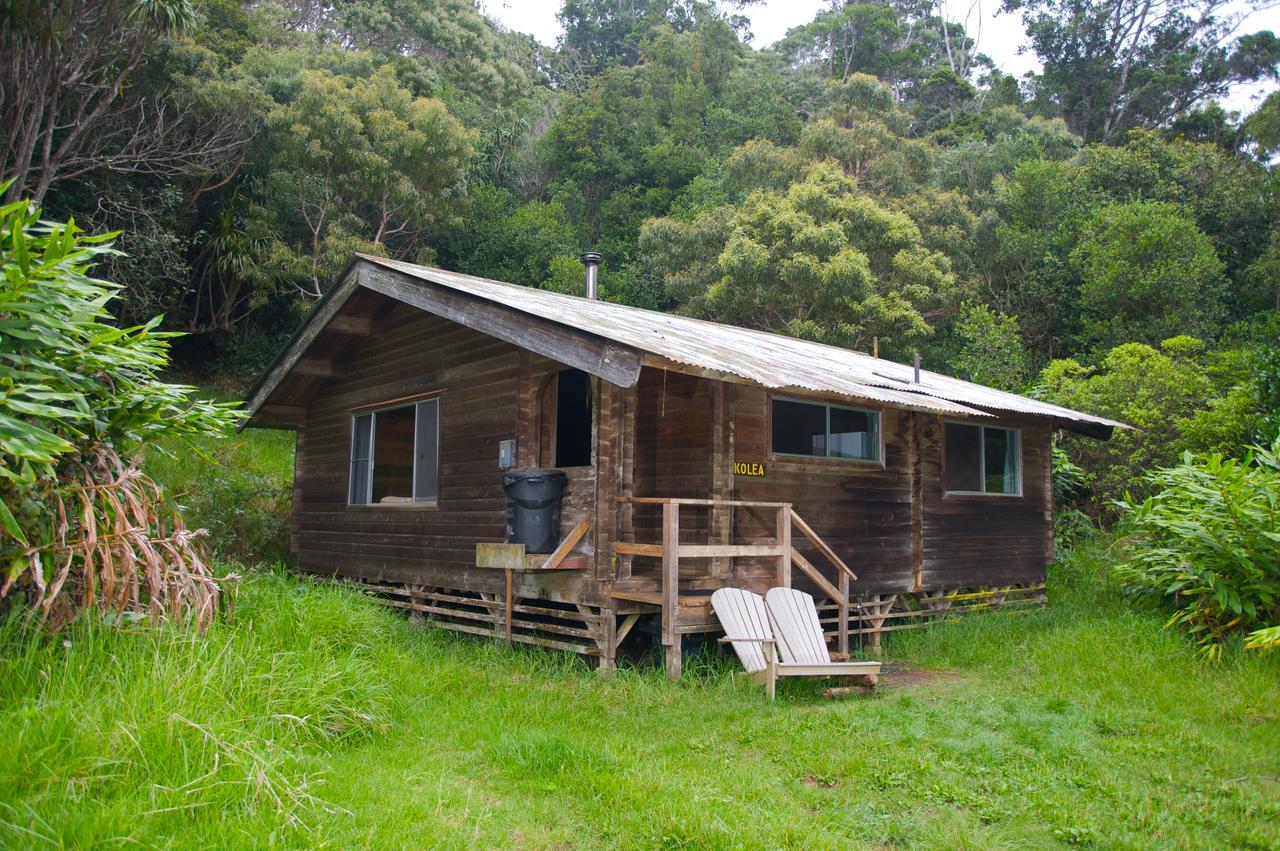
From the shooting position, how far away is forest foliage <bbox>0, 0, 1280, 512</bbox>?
741 inches

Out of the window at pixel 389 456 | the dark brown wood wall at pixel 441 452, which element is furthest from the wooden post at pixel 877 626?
the window at pixel 389 456

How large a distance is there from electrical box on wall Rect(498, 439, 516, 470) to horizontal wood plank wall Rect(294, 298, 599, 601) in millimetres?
93

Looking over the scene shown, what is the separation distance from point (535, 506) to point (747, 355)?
2577 millimetres

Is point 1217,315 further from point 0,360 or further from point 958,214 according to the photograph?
point 0,360

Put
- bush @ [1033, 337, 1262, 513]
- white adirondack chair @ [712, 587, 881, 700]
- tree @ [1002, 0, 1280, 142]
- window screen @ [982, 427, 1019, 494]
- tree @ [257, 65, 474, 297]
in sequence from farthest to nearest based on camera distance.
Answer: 1. tree @ [1002, 0, 1280, 142]
2. tree @ [257, 65, 474, 297]
3. bush @ [1033, 337, 1262, 513]
4. window screen @ [982, 427, 1019, 494]
5. white adirondack chair @ [712, 587, 881, 700]

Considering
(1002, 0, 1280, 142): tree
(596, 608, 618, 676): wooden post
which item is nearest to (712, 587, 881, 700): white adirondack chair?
(596, 608, 618, 676): wooden post

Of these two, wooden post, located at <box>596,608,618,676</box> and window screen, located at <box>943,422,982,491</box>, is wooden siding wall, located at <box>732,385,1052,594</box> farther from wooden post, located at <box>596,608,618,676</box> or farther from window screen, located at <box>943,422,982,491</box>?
wooden post, located at <box>596,608,618,676</box>

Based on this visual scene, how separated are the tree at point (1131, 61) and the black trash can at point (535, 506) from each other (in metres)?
35.8

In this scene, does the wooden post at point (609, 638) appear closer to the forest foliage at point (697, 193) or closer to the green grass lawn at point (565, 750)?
the green grass lawn at point (565, 750)

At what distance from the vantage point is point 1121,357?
19.0 meters

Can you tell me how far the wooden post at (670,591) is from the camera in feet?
26.2

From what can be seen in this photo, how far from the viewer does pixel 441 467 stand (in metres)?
10.4

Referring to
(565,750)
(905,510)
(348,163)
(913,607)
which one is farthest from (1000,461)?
(348,163)

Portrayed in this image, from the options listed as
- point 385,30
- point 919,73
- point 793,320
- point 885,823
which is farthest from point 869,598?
point 919,73
